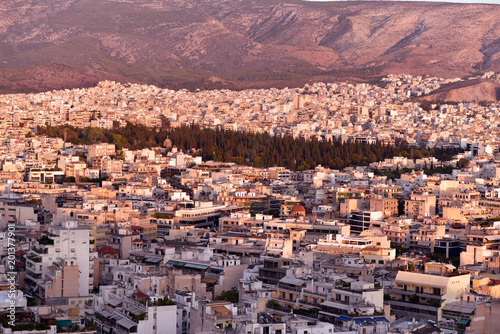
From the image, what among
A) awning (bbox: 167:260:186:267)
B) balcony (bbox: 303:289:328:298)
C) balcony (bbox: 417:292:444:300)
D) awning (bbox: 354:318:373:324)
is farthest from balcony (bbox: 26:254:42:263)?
balcony (bbox: 417:292:444:300)

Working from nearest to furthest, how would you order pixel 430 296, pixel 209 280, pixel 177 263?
pixel 430 296 < pixel 209 280 < pixel 177 263

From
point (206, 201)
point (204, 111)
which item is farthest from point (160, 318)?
point (204, 111)

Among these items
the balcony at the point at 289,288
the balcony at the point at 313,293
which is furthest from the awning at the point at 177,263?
the balcony at the point at 313,293

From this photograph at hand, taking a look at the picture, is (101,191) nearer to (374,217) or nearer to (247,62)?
(374,217)

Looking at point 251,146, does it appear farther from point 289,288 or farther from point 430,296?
point 289,288

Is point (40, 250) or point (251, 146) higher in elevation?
point (251, 146)

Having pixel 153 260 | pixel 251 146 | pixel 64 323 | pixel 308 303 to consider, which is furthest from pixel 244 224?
pixel 251 146
